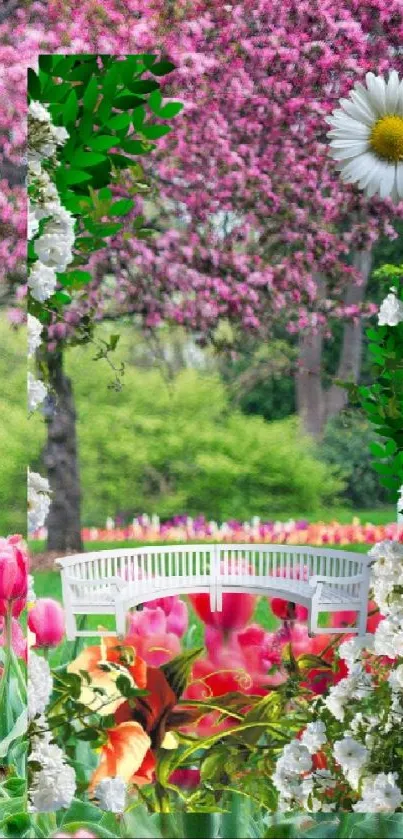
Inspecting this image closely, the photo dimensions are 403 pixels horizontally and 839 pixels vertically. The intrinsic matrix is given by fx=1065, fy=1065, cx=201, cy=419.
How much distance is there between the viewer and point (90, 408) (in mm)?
3859

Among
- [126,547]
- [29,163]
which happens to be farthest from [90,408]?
[29,163]

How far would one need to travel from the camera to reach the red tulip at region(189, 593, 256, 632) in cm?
396

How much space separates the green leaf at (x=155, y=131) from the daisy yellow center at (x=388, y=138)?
0.75 meters

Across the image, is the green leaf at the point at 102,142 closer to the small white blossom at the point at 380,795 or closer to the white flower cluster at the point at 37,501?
the white flower cluster at the point at 37,501

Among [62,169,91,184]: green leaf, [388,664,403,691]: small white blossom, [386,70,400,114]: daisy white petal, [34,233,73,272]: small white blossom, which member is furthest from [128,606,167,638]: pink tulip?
[386,70,400,114]: daisy white petal

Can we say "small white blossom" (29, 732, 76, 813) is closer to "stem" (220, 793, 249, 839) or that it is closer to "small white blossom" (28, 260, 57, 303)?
"stem" (220, 793, 249, 839)

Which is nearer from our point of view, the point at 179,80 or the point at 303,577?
the point at 303,577

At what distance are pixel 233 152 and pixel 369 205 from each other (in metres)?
0.53

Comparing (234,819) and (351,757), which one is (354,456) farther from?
(234,819)

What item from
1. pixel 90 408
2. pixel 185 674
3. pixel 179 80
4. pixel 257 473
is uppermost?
pixel 179 80

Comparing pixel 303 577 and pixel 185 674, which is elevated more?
pixel 303 577

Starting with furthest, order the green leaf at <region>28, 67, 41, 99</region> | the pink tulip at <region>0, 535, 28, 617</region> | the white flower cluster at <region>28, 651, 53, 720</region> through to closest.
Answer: the pink tulip at <region>0, 535, 28, 617</region> < the white flower cluster at <region>28, 651, 53, 720</region> < the green leaf at <region>28, 67, 41, 99</region>

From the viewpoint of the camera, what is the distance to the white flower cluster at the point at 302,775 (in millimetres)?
3879

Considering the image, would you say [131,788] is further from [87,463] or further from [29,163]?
[29,163]
